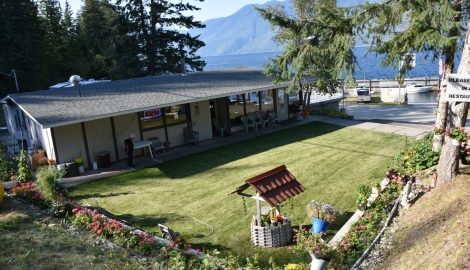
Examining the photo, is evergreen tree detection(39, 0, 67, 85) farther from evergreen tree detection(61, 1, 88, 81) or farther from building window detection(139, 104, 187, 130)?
building window detection(139, 104, 187, 130)

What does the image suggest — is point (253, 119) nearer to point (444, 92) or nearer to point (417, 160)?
point (417, 160)

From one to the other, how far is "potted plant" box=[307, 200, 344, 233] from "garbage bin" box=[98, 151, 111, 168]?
7573 millimetres

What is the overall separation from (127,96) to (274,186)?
343 inches

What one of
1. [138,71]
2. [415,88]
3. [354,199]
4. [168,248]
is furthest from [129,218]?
[415,88]

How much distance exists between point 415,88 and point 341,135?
29011 millimetres

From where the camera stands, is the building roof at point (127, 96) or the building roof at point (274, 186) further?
the building roof at point (127, 96)

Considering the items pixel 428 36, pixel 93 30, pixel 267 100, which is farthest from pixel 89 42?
pixel 428 36

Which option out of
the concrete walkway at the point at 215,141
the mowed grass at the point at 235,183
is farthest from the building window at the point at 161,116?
the mowed grass at the point at 235,183

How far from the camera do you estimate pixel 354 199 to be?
8695 millimetres

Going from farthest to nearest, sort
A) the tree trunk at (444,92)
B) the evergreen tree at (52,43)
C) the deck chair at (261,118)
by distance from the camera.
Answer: the evergreen tree at (52,43) → the deck chair at (261,118) → the tree trunk at (444,92)

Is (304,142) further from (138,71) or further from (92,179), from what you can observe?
(138,71)

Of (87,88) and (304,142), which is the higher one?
(87,88)

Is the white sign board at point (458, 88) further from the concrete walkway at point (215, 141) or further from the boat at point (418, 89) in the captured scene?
the boat at point (418, 89)

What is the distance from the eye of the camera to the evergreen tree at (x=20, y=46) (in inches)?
1420
